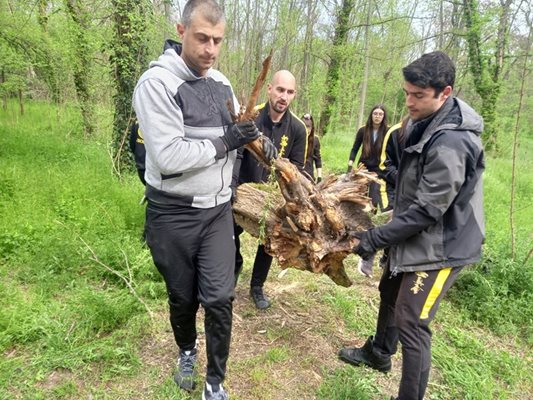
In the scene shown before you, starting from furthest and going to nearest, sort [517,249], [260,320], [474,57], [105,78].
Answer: [474,57] < [105,78] < [517,249] < [260,320]

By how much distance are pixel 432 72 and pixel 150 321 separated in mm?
2873

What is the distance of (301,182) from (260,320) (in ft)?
4.98

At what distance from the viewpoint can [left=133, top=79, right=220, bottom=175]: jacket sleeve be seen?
1910mm

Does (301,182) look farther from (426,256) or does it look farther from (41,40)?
(41,40)

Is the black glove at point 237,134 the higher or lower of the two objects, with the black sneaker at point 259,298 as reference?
higher

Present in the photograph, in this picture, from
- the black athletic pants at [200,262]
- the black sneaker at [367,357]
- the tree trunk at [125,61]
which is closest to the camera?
the black athletic pants at [200,262]

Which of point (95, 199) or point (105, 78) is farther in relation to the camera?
point (105, 78)

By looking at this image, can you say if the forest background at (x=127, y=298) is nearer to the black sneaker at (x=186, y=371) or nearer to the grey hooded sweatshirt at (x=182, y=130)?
the black sneaker at (x=186, y=371)

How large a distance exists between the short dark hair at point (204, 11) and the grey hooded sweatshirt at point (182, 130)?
0.68 ft

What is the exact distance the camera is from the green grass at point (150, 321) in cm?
262

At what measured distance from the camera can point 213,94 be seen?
2.22m

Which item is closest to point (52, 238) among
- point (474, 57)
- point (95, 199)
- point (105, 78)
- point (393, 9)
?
point (95, 199)

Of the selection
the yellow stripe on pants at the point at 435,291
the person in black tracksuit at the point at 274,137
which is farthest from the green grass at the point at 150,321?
the yellow stripe on pants at the point at 435,291

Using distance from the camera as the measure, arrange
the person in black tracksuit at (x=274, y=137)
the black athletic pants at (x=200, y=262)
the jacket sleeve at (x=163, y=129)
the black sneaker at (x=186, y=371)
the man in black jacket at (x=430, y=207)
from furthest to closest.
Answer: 1. the person in black tracksuit at (x=274, y=137)
2. the black sneaker at (x=186, y=371)
3. the black athletic pants at (x=200, y=262)
4. the man in black jacket at (x=430, y=207)
5. the jacket sleeve at (x=163, y=129)
